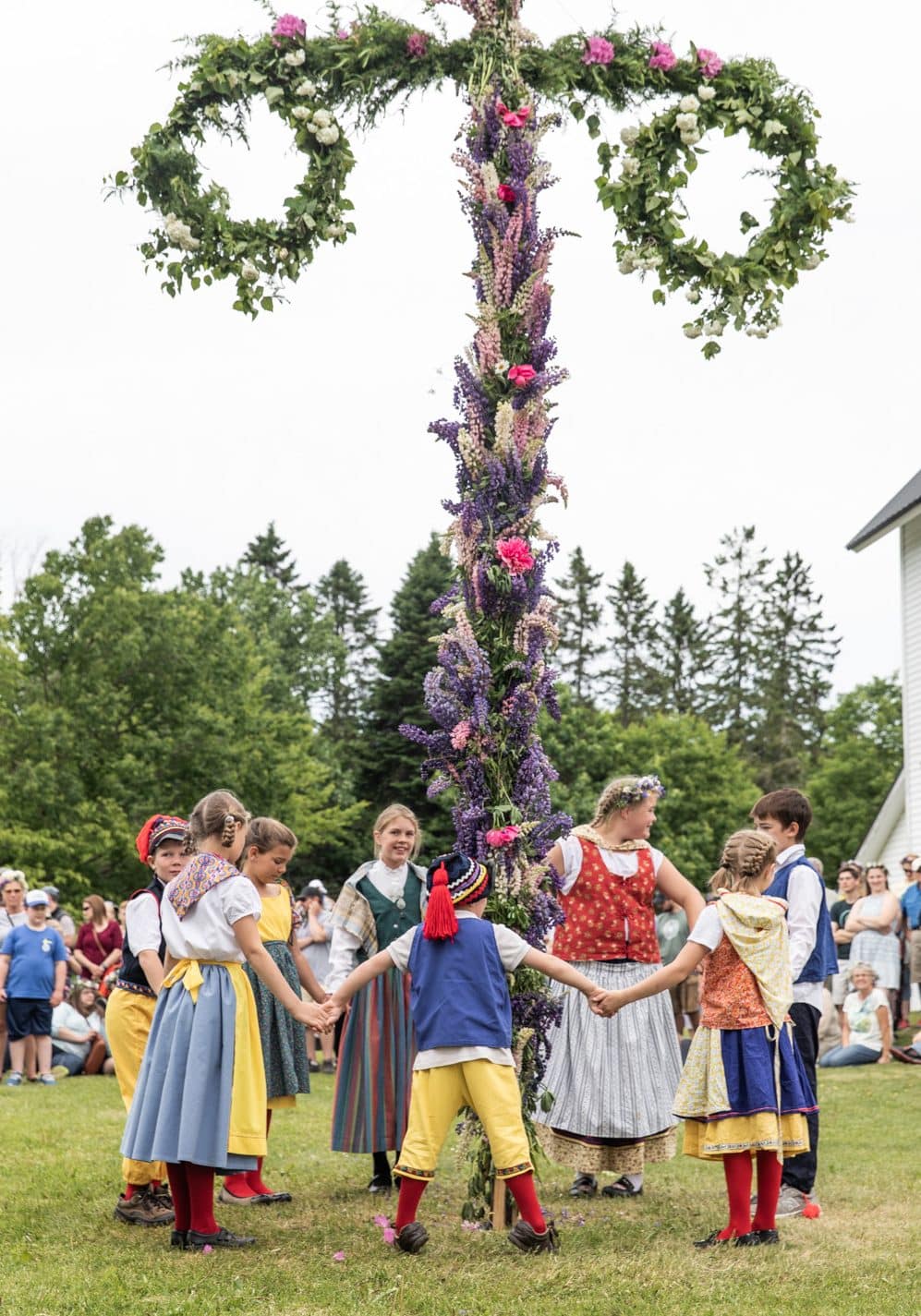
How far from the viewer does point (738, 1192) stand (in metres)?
6.99

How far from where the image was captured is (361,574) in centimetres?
7931

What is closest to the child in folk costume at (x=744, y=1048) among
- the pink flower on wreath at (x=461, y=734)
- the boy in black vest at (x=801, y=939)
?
the boy in black vest at (x=801, y=939)

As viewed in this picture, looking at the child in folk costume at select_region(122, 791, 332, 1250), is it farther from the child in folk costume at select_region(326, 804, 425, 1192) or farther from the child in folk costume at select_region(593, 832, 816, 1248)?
the child in folk costume at select_region(593, 832, 816, 1248)

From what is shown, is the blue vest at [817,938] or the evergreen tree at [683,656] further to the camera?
the evergreen tree at [683,656]

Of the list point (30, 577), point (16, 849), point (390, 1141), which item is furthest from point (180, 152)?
point (30, 577)

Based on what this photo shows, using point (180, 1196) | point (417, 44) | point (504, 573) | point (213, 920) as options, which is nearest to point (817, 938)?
point (504, 573)

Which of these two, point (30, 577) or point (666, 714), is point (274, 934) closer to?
point (30, 577)

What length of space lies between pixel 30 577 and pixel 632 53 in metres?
39.3

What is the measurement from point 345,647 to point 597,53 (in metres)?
61.6

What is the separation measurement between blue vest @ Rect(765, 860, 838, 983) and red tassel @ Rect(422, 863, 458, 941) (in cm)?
201

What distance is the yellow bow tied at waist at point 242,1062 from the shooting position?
22.5 ft

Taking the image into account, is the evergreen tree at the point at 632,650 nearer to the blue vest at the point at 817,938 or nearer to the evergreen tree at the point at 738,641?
the evergreen tree at the point at 738,641

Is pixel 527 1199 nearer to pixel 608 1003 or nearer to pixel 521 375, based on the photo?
pixel 608 1003

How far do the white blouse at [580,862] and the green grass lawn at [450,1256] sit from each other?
1.69 m
